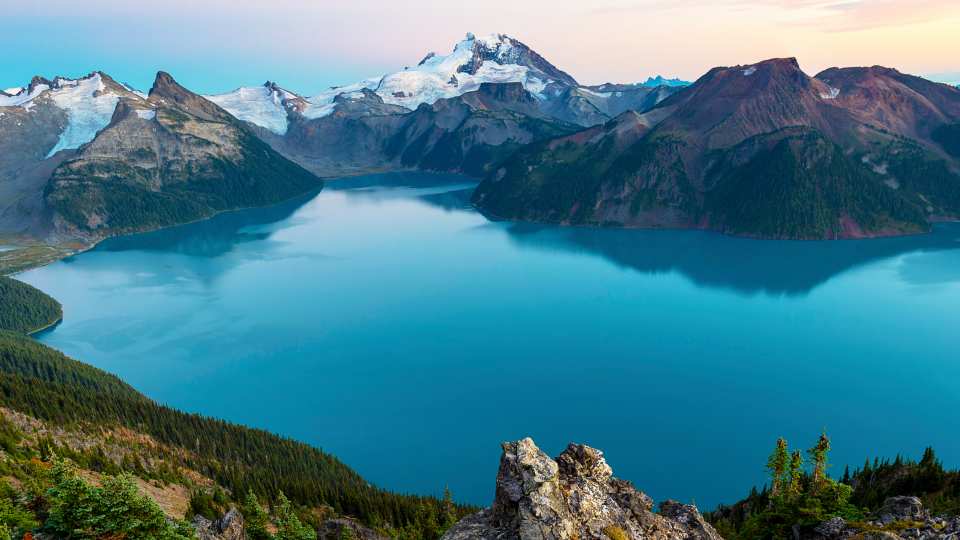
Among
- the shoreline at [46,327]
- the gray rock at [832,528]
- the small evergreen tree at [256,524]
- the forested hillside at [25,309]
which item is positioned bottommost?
the shoreline at [46,327]

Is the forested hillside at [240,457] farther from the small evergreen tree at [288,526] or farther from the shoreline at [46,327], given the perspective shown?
the shoreline at [46,327]

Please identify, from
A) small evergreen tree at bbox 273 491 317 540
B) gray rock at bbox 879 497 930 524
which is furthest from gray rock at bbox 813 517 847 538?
small evergreen tree at bbox 273 491 317 540

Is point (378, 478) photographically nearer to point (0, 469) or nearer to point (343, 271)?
point (0, 469)

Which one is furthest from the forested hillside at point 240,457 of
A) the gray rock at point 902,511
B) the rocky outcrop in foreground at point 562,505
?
the gray rock at point 902,511

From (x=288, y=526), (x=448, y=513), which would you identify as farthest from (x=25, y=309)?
(x=448, y=513)

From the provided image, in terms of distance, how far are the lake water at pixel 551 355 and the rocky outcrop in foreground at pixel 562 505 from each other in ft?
145

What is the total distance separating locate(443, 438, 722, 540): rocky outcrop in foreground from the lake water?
4416 cm

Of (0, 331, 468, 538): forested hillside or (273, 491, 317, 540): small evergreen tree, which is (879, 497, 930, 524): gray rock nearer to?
(0, 331, 468, 538): forested hillside

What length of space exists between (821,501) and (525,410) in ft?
173

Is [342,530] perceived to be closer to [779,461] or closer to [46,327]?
[779,461]

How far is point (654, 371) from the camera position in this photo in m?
100

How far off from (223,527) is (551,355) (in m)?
72.0

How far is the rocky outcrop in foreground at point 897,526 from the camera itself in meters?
27.7

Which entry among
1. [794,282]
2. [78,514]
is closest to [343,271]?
[794,282]
